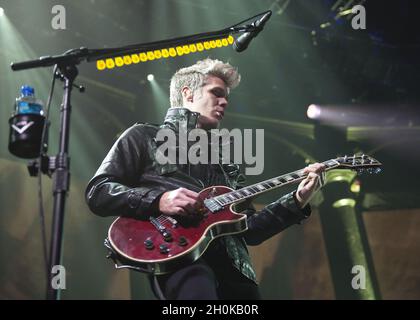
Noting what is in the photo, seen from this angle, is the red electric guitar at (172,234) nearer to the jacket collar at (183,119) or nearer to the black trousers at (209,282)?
the black trousers at (209,282)

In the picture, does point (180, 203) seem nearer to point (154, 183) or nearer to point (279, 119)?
point (154, 183)

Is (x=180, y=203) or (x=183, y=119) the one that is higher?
(x=183, y=119)

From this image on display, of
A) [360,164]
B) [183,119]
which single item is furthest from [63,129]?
[360,164]

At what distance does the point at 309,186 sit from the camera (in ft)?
9.83

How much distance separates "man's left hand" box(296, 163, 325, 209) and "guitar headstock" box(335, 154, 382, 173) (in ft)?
1.15

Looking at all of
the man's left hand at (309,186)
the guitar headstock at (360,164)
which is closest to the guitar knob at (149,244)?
the man's left hand at (309,186)

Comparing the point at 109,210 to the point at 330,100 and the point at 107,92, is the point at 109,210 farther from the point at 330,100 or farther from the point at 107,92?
the point at 330,100

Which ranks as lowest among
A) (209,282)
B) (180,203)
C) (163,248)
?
(209,282)

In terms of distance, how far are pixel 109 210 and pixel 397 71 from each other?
5.49 metres

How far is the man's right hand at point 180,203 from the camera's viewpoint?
2463 mm

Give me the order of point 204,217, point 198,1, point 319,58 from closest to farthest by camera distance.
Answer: point 204,217, point 198,1, point 319,58

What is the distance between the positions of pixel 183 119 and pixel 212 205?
698mm

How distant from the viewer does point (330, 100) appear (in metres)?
7.27
